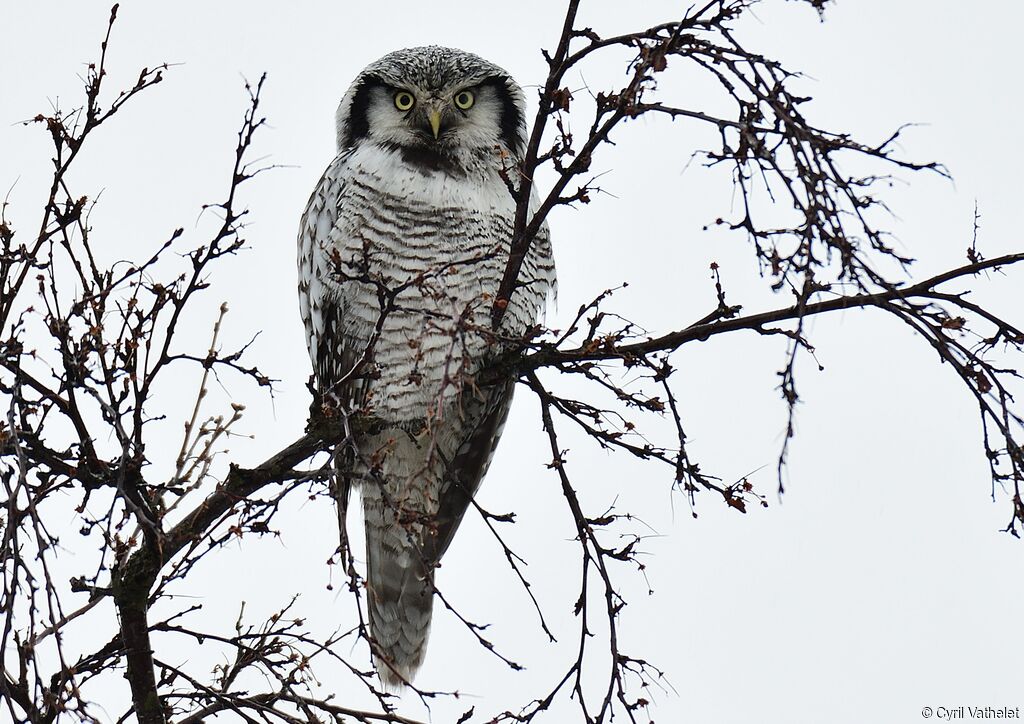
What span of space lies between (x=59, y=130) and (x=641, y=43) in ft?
4.76

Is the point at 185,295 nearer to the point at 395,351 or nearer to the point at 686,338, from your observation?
the point at 686,338

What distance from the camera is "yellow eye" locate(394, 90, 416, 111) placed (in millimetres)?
5035

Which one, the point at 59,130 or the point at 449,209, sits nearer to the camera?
the point at 59,130

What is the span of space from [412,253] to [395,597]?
155 cm


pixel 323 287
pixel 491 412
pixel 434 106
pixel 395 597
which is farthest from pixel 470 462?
pixel 434 106

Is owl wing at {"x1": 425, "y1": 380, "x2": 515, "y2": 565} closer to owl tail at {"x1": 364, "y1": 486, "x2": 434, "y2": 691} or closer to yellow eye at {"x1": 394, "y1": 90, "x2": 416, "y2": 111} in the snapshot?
owl tail at {"x1": 364, "y1": 486, "x2": 434, "y2": 691}

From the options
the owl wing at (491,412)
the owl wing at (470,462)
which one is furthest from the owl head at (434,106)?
the owl wing at (470,462)

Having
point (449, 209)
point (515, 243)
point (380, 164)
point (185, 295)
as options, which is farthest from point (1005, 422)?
point (380, 164)

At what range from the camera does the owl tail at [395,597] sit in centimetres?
505

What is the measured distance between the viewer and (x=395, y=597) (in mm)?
5148

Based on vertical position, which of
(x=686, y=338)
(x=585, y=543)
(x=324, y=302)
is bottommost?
(x=585, y=543)

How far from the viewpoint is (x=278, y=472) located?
354cm

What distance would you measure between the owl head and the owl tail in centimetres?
153

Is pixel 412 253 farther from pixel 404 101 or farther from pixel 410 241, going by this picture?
pixel 404 101
